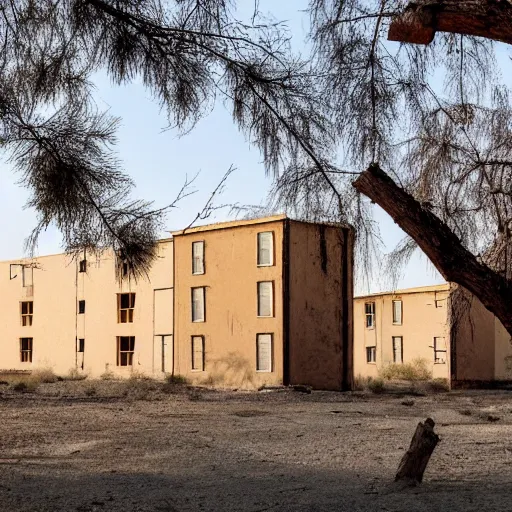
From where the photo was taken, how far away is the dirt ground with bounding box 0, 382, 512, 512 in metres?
6.54

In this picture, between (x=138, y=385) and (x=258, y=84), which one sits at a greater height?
(x=258, y=84)

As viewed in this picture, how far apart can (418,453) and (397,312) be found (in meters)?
28.4

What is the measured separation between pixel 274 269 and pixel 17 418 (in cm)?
1022

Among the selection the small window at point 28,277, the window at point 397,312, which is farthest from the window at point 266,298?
the small window at point 28,277

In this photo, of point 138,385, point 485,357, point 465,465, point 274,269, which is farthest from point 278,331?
point 465,465

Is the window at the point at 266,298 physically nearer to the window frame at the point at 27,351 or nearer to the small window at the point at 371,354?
the window frame at the point at 27,351

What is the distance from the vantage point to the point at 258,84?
586 cm

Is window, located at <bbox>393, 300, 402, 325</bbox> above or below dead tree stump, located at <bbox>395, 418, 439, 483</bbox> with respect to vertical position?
above

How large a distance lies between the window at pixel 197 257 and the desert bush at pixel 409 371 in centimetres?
1093

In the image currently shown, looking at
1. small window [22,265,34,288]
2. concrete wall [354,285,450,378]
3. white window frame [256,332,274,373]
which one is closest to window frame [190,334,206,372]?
white window frame [256,332,274,373]

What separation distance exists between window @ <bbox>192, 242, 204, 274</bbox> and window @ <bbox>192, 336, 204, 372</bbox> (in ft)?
6.22

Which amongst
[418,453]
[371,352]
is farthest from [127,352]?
[418,453]

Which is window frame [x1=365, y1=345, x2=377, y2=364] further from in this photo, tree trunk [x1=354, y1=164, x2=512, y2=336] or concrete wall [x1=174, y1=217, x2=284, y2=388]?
tree trunk [x1=354, y1=164, x2=512, y2=336]

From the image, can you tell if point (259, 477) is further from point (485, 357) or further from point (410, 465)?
point (485, 357)
